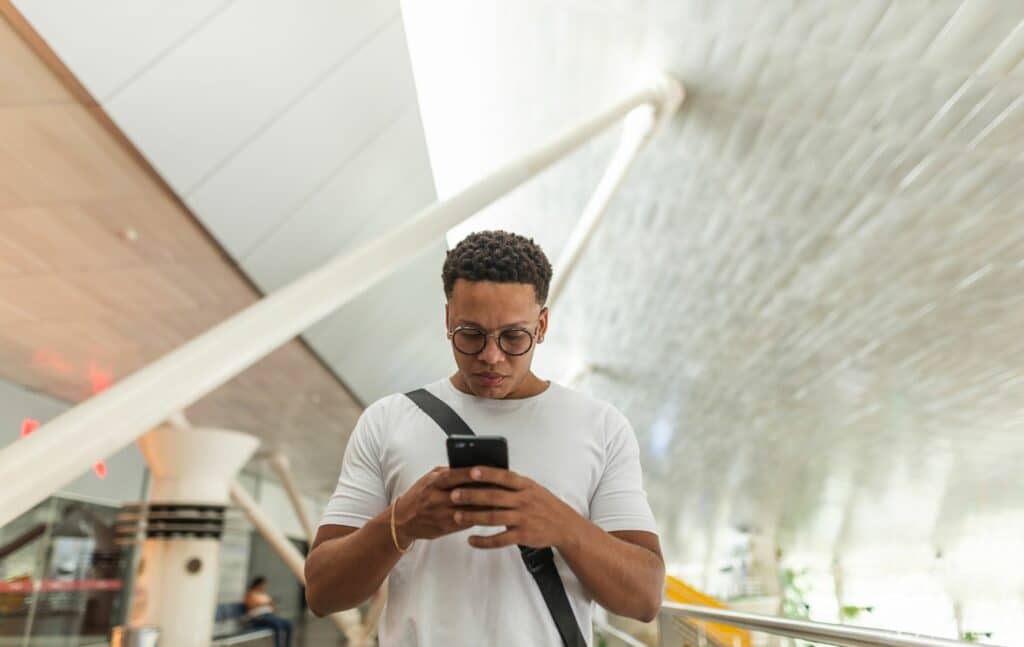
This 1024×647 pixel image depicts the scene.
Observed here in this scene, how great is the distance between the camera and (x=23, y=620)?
1344 centimetres

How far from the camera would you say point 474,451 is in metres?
1.32

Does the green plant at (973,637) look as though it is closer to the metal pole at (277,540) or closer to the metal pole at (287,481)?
the metal pole at (277,540)

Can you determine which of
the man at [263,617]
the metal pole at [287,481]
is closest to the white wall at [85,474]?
the metal pole at [287,481]

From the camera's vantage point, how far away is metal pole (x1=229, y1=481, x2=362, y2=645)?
14910 millimetres

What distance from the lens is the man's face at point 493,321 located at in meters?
1.51

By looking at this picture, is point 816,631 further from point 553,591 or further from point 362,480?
point 362,480

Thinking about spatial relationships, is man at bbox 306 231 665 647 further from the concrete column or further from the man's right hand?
the concrete column

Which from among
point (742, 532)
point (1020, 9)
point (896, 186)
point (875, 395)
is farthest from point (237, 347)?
point (742, 532)

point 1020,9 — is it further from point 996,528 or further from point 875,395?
point 996,528

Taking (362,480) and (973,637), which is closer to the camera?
(362,480)

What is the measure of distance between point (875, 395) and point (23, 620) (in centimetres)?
1660

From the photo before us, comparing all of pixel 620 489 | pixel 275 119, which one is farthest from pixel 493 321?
pixel 275 119

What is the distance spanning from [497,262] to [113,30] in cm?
487

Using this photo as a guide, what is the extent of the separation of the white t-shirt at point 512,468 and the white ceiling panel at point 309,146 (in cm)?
601
